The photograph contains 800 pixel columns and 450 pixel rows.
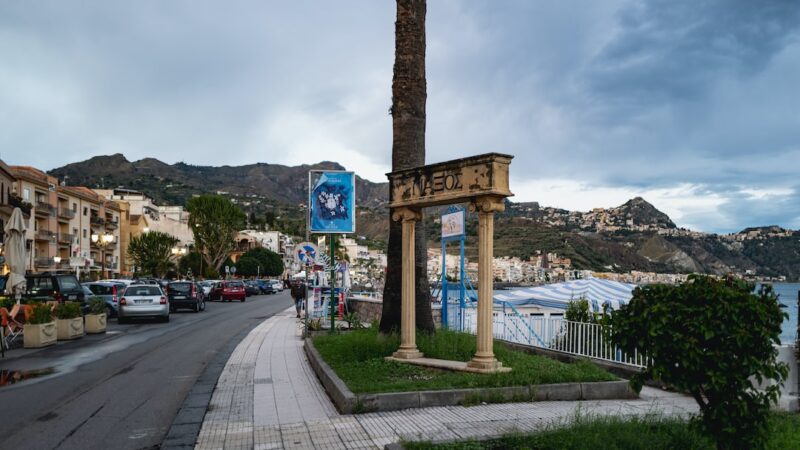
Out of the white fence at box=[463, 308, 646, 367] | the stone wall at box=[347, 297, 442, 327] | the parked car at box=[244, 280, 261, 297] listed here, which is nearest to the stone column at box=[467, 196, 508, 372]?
the white fence at box=[463, 308, 646, 367]

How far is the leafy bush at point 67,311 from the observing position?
685 inches

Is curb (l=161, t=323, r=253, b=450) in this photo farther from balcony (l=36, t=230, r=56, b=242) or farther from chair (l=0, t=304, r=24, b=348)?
balcony (l=36, t=230, r=56, b=242)

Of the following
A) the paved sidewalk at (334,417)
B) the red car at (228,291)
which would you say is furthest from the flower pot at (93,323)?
the red car at (228,291)

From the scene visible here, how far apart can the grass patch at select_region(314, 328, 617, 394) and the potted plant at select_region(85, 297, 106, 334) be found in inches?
401

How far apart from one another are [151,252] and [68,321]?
5862cm

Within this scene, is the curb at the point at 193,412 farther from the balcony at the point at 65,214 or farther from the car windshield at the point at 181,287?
the balcony at the point at 65,214

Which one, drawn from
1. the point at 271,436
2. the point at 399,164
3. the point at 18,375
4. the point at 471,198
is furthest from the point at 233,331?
the point at 271,436

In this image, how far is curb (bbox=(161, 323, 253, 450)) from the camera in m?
6.60

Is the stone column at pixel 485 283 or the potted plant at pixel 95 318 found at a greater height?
the stone column at pixel 485 283

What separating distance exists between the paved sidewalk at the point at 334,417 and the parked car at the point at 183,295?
2195 cm

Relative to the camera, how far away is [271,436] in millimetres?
6633

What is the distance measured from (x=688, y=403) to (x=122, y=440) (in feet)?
25.1

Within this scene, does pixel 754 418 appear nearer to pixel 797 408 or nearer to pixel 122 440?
pixel 797 408

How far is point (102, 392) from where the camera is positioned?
31.3ft
